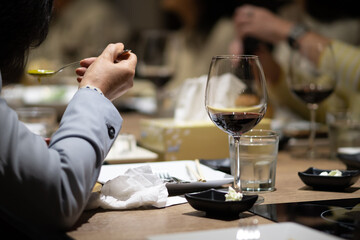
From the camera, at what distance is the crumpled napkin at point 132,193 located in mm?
971

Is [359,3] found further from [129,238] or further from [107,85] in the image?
[129,238]

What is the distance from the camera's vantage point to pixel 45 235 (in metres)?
0.82

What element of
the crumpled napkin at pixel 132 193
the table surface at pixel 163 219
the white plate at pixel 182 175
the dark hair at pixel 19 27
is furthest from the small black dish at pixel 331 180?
the dark hair at pixel 19 27

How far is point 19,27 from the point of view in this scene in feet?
2.94

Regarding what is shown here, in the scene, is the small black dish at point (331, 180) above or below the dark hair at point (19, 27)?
below

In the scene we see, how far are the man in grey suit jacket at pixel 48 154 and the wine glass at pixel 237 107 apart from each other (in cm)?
19

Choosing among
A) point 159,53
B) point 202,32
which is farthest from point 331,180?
point 202,32

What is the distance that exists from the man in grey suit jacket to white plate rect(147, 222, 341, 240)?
17 cm

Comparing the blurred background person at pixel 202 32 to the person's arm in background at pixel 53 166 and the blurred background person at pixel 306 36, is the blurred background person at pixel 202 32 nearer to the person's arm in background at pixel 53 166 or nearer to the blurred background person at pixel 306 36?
the blurred background person at pixel 306 36

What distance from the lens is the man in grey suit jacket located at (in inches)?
31.6

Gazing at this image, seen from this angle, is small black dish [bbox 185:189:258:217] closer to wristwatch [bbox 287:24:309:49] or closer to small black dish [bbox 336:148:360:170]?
small black dish [bbox 336:148:360:170]

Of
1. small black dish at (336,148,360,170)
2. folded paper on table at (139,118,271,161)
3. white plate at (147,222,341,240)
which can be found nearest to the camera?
white plate at (147,222,341,240)

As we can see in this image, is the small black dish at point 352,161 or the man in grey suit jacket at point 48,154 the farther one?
the small black dish at point 352,161

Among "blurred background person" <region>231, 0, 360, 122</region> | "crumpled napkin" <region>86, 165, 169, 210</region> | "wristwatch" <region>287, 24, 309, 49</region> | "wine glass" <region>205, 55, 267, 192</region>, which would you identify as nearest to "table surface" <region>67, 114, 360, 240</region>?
"crumpled napkin" <region>86, 165, 169, 210</region>
